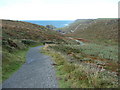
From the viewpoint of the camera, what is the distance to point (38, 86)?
301 inches

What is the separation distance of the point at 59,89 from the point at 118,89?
2.90 metres

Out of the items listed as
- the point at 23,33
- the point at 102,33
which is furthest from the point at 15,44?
the point at 102,33

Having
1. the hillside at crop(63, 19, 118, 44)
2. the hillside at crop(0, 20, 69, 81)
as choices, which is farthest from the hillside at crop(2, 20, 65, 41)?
the hillside at crop(63, 19, 118, 44)

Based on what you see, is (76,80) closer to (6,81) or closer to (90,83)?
(90,83)

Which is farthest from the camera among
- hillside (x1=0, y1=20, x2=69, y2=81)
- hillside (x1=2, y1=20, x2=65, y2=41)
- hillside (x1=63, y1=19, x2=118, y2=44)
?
hillside (x1=63, y1=19, x2=118, y2=44)

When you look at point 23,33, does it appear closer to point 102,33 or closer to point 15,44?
point 15,44

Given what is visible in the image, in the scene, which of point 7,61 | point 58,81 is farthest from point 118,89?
point 7,61

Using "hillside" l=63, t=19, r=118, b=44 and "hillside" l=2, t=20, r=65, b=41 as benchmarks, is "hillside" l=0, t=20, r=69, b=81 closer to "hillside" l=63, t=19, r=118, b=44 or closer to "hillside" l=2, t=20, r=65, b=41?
"hillside" l=2, t=20, r=65, b=41

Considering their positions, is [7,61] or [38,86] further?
[7,61]

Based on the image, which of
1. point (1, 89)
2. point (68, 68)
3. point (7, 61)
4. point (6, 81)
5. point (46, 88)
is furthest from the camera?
point (7, 61)

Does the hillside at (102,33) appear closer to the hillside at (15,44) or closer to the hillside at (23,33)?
the hillside at (23,33)

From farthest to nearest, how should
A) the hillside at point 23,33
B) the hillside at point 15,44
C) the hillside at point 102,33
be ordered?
1. the hillside at point 102,33
2. the hillside at point 23,33
3. the hillside at point 15,44

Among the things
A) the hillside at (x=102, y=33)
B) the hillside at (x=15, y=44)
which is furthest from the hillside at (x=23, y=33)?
the hillside at (x=102, y=33)

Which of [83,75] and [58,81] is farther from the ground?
[83,75]
